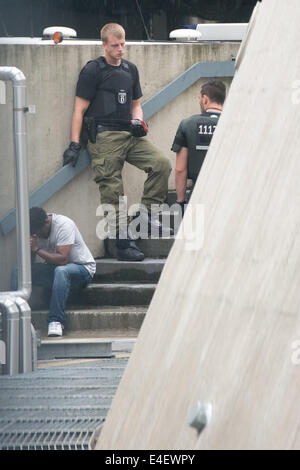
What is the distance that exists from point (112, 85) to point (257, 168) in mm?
5655

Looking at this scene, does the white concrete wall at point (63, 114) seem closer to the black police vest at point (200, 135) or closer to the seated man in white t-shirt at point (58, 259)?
the seated man in white t-shirt at point (58, 259)

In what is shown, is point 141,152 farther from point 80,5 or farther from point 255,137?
point 80,5

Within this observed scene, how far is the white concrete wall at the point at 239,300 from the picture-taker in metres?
1.82

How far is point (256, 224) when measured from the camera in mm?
1989

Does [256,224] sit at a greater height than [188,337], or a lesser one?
greater

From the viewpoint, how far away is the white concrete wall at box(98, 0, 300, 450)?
1817 mm

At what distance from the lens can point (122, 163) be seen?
7688 mm

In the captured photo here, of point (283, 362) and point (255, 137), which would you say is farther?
point (255, 137)

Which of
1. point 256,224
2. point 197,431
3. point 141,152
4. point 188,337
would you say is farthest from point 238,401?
point 141,152

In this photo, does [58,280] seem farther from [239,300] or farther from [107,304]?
[239,300]

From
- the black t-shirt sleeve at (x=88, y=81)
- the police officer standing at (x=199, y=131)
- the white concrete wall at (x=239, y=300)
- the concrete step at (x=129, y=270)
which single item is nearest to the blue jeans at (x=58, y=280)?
the concrete step at (x=129, y=270)

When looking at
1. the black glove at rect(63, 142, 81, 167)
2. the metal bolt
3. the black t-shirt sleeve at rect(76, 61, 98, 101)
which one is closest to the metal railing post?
the black t-shirt sleeve at rect(76, 61, 98, 101)

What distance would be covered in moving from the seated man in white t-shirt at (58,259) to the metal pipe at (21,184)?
165 centimetres

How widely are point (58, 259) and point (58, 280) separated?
0.77 feet
